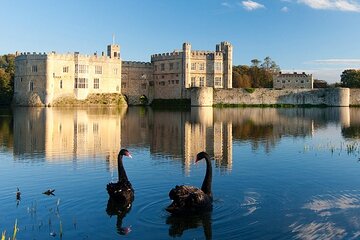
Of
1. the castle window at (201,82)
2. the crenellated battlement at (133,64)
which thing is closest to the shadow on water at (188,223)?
the castle window at (201,82)

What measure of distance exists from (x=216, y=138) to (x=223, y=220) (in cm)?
1512

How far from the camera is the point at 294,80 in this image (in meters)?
96.2

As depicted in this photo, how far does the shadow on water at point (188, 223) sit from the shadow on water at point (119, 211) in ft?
3.01

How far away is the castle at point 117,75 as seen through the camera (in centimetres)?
6619

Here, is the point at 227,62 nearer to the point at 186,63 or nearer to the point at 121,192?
the point at 186,63

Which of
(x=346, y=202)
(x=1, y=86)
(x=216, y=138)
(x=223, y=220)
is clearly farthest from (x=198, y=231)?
(x=1, y=86)

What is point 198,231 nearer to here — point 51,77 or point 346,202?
point 346,202

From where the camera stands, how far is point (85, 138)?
24.5 metres

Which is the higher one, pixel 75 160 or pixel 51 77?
pixel 51 77

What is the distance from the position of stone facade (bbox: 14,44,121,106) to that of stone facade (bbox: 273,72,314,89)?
132ft

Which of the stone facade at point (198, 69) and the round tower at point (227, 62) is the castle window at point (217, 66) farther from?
the round tower at point (227, 62)

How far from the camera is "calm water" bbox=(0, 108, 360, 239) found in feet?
30.5

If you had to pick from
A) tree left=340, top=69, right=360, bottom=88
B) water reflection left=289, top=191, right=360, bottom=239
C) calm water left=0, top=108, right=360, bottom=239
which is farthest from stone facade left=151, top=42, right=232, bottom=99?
water reflection left=289, top=191, right=360, bottom=239

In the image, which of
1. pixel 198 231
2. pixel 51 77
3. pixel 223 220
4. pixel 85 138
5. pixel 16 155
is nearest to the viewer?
pixel 198 231
